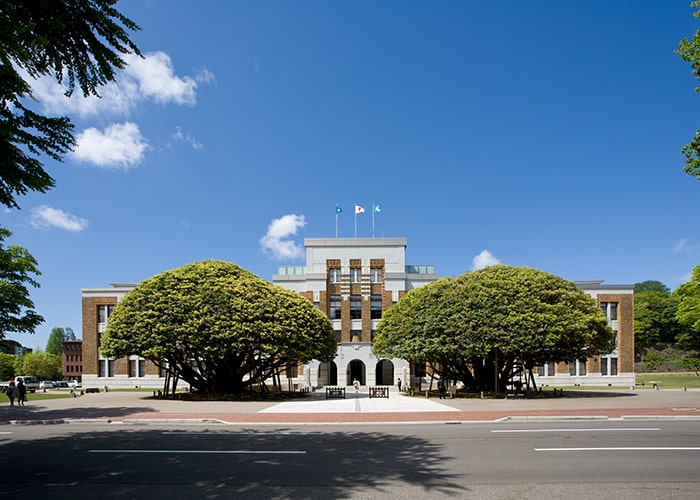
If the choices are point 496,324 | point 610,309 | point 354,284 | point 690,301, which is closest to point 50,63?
point 496,324

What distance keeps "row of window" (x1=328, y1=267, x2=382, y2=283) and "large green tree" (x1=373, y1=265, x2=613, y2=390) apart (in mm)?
16057

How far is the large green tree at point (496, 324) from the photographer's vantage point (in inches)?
1200

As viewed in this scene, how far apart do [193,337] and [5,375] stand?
87675 millimetres

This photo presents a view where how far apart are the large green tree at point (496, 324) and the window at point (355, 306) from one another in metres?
15.6

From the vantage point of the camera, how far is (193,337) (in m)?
31.1

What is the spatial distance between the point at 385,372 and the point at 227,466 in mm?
43261

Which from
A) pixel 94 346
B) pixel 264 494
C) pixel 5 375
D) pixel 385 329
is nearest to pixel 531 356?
pixel 385 329

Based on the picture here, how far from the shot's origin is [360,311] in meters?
51.9

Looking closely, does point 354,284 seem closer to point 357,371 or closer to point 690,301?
point 357,371

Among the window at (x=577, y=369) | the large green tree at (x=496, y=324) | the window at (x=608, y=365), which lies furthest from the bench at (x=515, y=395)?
the window at (x=608, y=365)

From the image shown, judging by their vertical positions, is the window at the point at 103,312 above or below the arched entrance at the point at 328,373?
above

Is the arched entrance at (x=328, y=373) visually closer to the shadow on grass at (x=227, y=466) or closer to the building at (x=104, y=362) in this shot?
the building at (x=104, y=362)

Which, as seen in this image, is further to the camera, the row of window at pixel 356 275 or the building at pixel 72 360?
the building at pixel 72 360

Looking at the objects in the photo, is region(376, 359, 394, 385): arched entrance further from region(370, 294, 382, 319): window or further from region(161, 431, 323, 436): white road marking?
region(161, 431, 323, 436): white road marking
